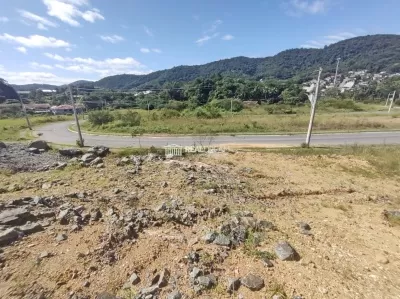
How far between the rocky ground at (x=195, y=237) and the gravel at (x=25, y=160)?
7.03ft

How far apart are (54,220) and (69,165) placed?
22.8 feet

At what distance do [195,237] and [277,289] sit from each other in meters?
2.45

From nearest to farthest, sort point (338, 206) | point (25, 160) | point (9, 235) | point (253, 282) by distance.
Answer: point (253, 282)
point (9, 235)
point (338, 206)
point (25, 160)

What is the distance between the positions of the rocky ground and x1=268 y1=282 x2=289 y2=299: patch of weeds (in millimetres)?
21

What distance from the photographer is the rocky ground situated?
5.28m

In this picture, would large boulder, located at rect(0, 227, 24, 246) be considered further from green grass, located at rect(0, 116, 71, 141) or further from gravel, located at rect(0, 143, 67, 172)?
green grass, located at rect(0, 116, 71, 141)

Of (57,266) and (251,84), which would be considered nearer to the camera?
(57,266)

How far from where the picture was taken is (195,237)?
684 centimetres

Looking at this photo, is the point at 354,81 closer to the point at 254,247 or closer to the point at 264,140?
the point at 264,140

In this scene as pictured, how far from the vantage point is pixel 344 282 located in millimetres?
5395

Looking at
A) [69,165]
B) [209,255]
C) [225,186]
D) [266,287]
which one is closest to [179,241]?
[209,255]

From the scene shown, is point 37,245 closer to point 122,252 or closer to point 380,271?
point 122,252

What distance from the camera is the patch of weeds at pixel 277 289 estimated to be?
5.04 metres

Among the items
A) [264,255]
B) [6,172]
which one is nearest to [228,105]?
[6,172]
